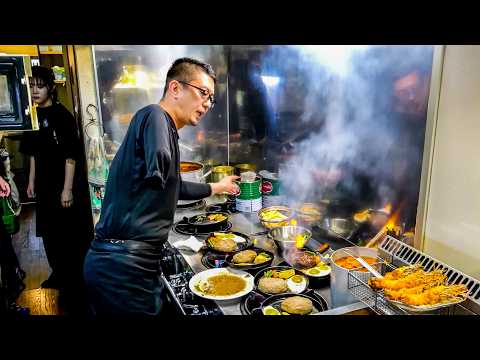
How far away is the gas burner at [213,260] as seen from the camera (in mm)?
2414

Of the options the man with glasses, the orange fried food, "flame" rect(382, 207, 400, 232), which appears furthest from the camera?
"flame" rect(382, 207, 400, 232)

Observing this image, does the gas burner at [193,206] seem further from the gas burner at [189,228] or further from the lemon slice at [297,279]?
the lemon slice at [297,279]

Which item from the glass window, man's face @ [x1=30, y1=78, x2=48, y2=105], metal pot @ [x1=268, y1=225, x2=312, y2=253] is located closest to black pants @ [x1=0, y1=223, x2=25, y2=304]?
the glass window

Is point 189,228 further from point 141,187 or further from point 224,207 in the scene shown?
point 141,187

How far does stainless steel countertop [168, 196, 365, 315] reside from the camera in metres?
2.02

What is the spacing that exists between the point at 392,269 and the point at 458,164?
64 centimetres

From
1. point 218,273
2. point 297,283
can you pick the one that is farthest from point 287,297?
point 218,273

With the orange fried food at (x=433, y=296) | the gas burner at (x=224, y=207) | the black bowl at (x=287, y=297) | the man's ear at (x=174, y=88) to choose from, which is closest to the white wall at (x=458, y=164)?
the orange fried food at (x=433, y=296)

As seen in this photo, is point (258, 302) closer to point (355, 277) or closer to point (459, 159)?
point (355, 277)

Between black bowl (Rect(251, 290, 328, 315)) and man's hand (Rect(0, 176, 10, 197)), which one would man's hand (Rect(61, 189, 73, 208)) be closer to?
man's hand (Rect(0, 176, 10, 197))

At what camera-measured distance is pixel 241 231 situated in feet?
9.82

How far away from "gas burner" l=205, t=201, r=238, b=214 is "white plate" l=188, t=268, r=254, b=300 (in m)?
1.12
